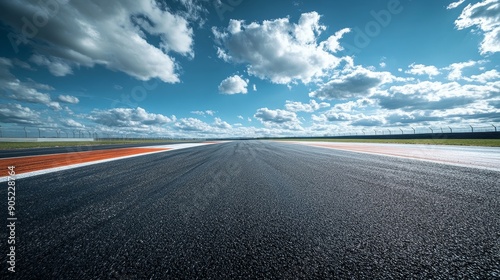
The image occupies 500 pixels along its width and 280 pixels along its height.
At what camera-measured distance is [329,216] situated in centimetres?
188

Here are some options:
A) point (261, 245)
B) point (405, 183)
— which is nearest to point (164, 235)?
point (261, 245)

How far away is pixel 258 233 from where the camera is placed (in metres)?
1.56

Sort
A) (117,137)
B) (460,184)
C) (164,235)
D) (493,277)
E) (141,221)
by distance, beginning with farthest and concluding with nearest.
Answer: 1. (117,137)
2. (460,184)
3. (141,221)
4. (164,235)
5. (493,277)

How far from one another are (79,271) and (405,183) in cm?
419

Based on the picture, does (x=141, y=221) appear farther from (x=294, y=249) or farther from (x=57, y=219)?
(x=294, y=249)

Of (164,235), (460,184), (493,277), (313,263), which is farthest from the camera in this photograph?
(460,184)

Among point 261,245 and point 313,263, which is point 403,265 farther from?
point 261,245

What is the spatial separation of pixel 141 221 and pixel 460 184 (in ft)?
14.9

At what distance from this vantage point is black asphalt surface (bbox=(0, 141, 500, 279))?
3.60 feet

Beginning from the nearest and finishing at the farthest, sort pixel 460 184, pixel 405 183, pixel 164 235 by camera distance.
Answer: pixel 164 235 < pixel 460 184 < pixel 405 183

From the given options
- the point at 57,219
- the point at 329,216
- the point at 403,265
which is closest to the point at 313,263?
the point at 403,265

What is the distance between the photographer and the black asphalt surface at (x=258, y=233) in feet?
3.60

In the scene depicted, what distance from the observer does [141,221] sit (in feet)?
5.82

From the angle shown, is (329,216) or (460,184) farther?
(460,184)
